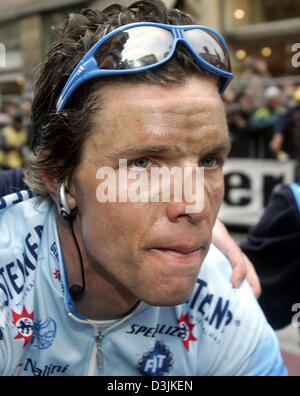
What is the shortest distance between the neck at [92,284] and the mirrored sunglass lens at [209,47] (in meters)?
0.72

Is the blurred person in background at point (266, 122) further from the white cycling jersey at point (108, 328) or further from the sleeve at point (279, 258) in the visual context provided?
the white cycling jersey at point (108, 328)

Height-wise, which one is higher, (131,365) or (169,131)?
(169,131)

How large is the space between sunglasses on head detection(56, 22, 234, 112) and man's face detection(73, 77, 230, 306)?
2.4 inches

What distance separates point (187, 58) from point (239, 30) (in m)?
11.2

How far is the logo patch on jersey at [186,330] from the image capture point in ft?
5.45

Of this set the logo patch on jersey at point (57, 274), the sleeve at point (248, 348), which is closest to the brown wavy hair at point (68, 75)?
the logo patch on jersey at point (57, 274)

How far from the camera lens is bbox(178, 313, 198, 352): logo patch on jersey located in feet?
5.45

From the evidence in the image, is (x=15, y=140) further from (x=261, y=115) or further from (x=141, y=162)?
(x=141, y=162)

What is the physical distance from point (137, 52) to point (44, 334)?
3.28 ft

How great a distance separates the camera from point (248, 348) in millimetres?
1633

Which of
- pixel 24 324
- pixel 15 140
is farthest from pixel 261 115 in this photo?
pixel 24 324

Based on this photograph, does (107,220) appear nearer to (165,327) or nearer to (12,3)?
(165,327)
